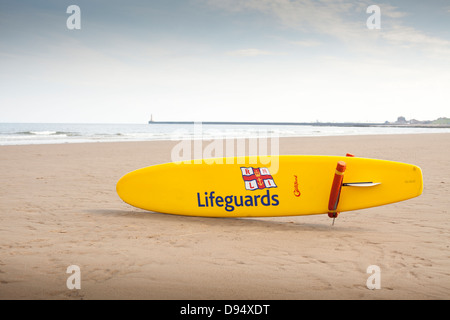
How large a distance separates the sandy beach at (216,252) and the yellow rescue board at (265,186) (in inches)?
5.7

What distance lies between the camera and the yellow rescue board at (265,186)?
3510 millimetres

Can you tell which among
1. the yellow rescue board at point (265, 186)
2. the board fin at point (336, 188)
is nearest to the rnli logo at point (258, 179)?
the yellow rescue board at point (265, 186)

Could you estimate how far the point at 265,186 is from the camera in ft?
12.1

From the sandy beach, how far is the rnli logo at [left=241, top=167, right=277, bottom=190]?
352mm

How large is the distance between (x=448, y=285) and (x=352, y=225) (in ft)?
4.57

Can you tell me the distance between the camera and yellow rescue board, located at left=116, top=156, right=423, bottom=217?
3510 mm

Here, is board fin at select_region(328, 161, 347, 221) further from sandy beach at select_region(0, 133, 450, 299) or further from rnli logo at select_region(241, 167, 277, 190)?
rnli logo at select_region(241, 167, 277, 190)

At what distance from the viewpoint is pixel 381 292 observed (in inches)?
79.0

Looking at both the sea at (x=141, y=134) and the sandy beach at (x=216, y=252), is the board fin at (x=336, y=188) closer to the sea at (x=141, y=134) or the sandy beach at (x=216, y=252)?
the sandy beach at (x=216, y=252)

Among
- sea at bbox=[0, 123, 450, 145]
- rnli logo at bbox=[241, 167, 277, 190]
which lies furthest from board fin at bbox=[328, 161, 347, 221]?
sea at bbox=[0, 123, 450, 145]
